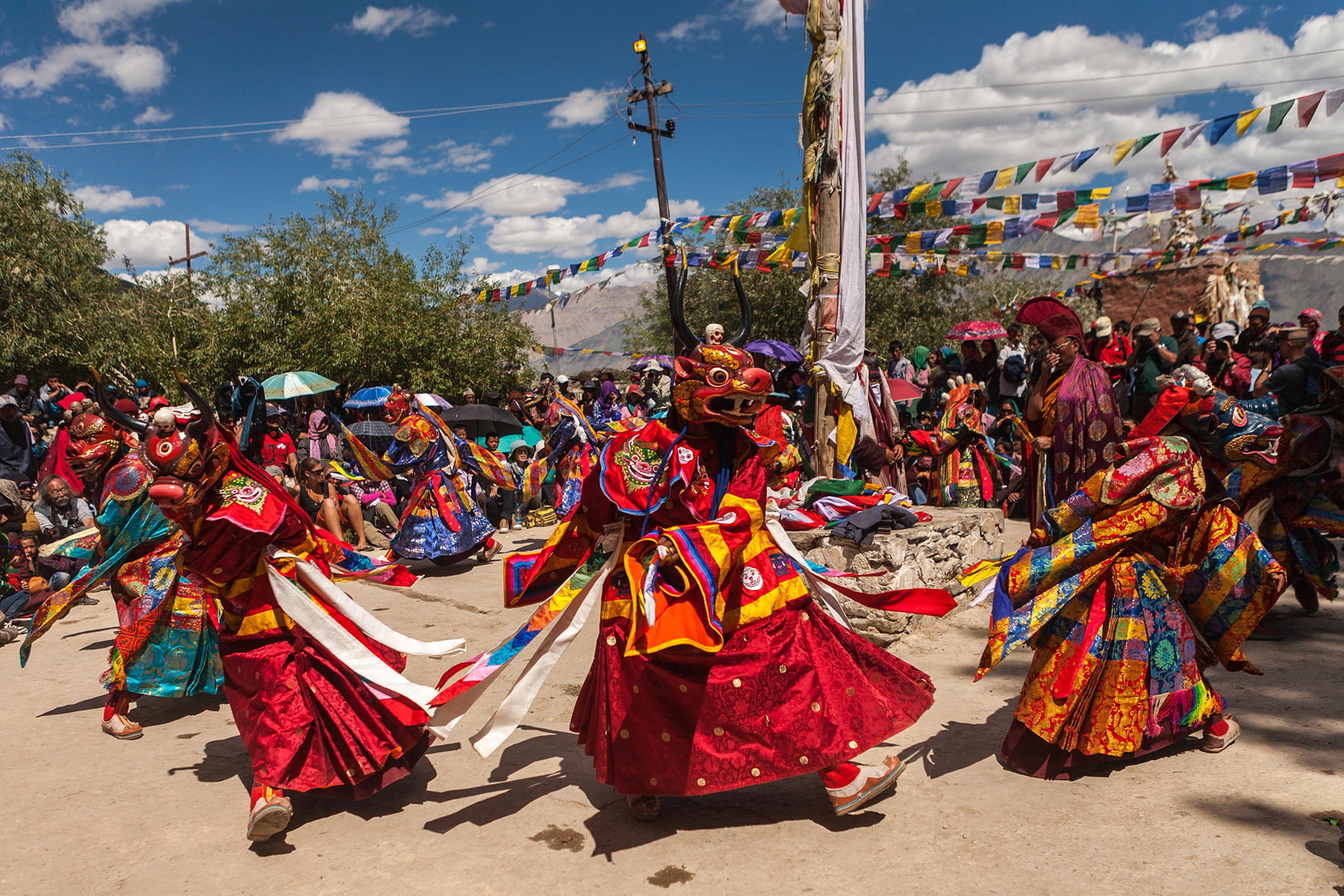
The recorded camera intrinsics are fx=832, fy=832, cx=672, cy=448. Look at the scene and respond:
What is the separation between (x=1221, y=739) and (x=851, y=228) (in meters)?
4.01

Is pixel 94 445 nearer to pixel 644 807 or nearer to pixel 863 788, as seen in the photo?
pixel 644 807

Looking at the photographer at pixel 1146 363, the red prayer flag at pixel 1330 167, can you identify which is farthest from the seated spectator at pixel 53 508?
the red prayer flag at pixel 1330 167

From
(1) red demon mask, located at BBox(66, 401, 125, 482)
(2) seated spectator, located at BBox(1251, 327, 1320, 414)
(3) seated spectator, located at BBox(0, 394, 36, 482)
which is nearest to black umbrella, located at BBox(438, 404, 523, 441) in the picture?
(3) seated spectator, located at BBox(0, 394, 36, 482)

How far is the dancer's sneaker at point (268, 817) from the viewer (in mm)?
3244

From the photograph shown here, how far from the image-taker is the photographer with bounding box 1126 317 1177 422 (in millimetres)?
6590

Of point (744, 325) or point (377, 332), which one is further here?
point (377, 332)

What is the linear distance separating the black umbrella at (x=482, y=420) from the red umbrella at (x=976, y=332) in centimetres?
647

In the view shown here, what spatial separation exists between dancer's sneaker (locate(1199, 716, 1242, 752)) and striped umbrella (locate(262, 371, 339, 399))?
454 inches

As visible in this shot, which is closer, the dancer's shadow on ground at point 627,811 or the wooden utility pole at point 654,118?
the dancer's shadow on ground at point 627,811

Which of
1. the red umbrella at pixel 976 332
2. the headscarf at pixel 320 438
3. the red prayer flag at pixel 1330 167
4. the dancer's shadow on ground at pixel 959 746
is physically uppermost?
the red prayer flag at pixel 1330 167

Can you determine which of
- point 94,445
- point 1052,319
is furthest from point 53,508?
point 1052,319

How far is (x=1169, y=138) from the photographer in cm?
870

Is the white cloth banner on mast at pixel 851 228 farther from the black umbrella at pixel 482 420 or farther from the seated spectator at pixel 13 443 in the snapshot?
the seated spectator at pixel 13 443

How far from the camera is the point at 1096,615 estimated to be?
3.54 metres
